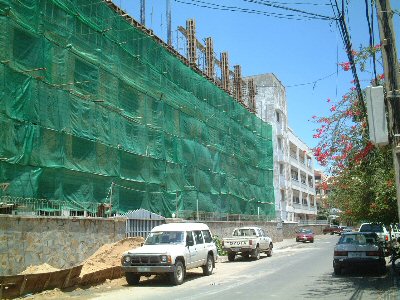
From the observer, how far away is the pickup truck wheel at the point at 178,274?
48.7 feet

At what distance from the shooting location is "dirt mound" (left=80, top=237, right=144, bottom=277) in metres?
16.1

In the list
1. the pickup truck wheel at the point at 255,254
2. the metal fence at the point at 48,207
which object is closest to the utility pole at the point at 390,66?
the metal fence at the point at 48,207

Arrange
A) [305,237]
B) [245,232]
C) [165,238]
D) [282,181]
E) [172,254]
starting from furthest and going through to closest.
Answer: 1. [282,181]
2. [305,237]
3. [245,232]
4. [165,238]
5. [172,254]

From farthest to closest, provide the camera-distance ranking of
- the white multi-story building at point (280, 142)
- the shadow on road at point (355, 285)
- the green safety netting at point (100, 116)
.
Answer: the white multi-story building at point (280, 142), the green safety netting at point (100, 116), the shadow on road at point (355, 285)

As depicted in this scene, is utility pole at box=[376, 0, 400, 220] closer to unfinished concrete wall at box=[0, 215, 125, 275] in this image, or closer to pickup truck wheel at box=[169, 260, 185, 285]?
pickup truck wheel at box=[169, 260, 185, 285]

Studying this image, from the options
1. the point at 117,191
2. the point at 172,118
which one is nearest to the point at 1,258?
the point at 117,191

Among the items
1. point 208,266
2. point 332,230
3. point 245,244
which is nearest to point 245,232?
point 245,244

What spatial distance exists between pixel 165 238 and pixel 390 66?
10152 mm

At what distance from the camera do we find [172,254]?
14930 millimetres

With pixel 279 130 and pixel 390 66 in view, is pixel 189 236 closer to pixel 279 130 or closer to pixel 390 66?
pixel 390 66

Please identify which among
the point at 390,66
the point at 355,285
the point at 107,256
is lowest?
the point at 355,285

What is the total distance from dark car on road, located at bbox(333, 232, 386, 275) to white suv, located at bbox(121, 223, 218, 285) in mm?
4785

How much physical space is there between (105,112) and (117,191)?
3.75 m

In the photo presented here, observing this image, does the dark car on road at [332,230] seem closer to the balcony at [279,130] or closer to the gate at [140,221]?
the balcony at [279,130]
